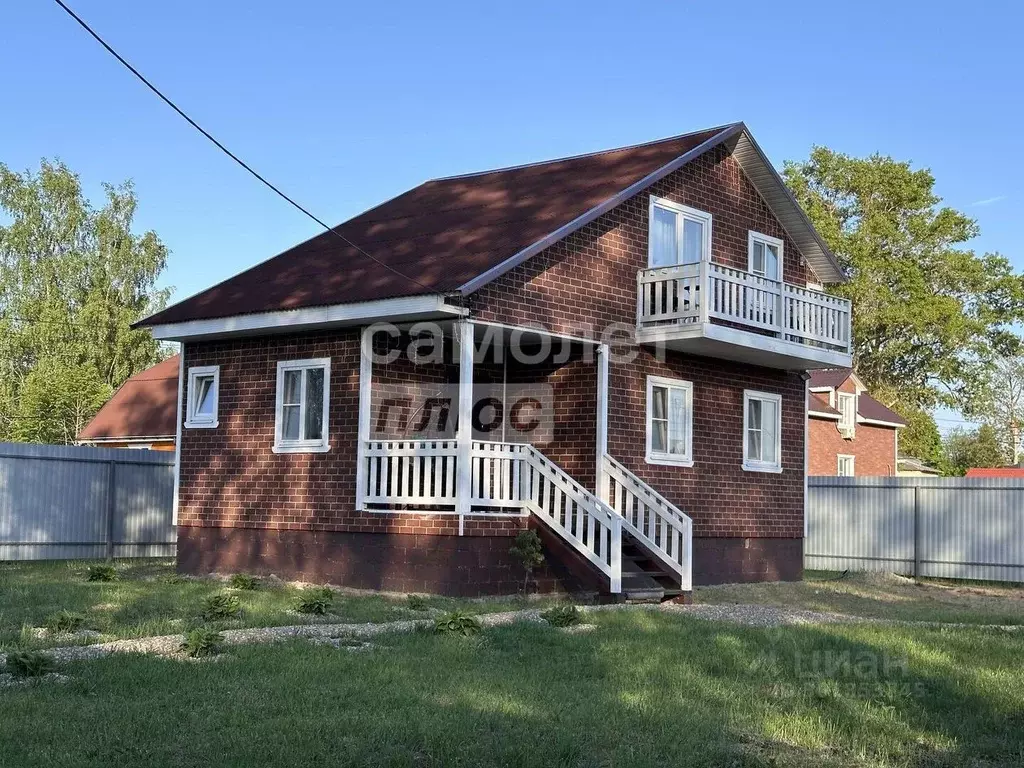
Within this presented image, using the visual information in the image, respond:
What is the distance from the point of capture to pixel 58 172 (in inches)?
2042

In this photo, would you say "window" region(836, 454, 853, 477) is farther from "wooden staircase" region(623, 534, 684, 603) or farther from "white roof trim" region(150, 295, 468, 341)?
"white roof trim" region(150, 295, 468, 341)

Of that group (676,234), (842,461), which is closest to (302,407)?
(676,234)

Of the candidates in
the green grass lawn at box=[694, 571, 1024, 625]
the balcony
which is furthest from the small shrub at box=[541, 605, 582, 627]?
the balcony

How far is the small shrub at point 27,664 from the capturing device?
9.70 meters

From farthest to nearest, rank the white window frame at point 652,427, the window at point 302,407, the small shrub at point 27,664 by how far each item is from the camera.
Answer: the white window frame at point 652,427, the window at point 302,407, the small shrub at point 27,664

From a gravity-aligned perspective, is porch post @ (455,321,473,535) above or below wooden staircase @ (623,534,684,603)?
above

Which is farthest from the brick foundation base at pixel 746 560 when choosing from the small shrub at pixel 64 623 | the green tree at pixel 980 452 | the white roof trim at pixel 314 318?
the green tree at pixel 980 452

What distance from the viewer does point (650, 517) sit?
18.8 meters

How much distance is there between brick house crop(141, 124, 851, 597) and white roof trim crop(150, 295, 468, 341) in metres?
0.04

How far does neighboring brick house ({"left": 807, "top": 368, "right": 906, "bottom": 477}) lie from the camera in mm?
47062

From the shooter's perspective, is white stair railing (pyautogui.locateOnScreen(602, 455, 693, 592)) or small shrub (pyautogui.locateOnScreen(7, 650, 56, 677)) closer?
small shrub (pyautogui.locateOnScreen(7, 650, 56, 677))

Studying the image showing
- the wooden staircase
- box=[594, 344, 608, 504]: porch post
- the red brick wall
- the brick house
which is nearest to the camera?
the brick house

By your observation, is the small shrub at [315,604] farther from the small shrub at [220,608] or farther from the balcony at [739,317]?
the balcony at [739,317]

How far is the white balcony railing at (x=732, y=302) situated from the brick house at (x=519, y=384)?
5 cm
